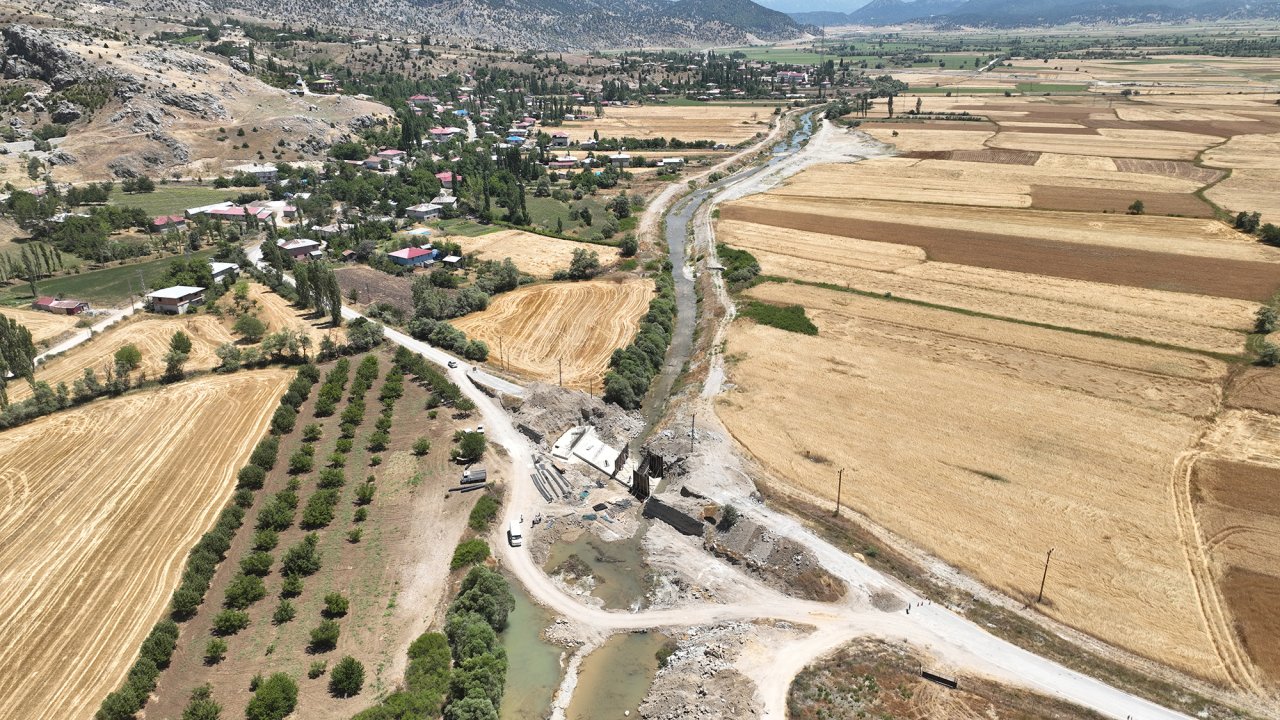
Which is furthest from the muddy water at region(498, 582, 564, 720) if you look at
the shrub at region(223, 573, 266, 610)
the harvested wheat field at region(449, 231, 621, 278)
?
the harvested wheat field at region(449, 231, 621, 278)

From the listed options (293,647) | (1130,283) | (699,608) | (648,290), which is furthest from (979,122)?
(293,647)

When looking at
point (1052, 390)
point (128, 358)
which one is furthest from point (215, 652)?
point (1052, 390)

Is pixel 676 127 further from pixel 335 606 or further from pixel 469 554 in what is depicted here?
pixel 335 606

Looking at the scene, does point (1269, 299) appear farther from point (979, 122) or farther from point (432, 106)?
point (432, 106)

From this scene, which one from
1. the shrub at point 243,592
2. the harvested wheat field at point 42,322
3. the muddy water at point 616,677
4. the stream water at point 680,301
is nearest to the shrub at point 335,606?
the shrub at point 243,592

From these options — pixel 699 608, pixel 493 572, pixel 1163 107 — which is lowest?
pixel 699 608

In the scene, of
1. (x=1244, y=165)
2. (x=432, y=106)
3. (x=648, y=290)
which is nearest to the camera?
(x=648, y=290)
